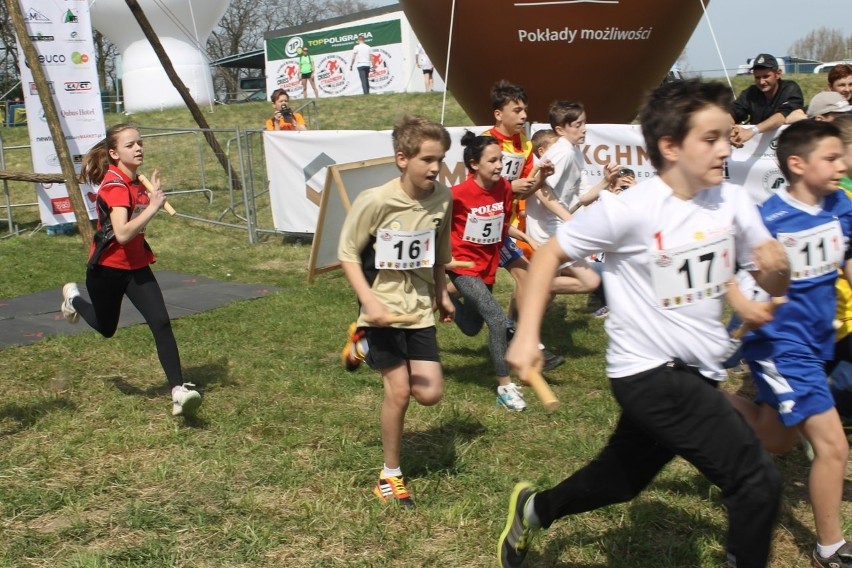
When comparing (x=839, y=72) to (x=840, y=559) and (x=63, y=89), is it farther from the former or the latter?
(x=63, y=89)

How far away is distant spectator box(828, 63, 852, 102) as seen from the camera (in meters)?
7.11

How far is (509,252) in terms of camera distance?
620 centimetres

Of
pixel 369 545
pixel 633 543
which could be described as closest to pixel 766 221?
pixel 633 543

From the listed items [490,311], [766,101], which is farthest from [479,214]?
[766,101]

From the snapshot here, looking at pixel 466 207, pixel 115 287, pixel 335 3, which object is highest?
pixel 335 3

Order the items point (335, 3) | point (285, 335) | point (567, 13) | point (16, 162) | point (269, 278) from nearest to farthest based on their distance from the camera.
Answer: point (285, 335) → point (567, 13) → point (269, 278) → point (16, 162) → point (335, 3)

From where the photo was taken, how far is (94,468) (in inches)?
179

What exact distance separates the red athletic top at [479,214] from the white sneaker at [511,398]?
0.76 m

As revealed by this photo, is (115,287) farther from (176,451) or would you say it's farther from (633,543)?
(633,543)

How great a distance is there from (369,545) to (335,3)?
59.5 metres

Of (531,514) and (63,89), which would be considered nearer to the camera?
(531,514)

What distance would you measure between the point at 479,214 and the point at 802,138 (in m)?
2.46

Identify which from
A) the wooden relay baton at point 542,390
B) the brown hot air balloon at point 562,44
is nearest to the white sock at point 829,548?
the wooden relay baton at point 542,390

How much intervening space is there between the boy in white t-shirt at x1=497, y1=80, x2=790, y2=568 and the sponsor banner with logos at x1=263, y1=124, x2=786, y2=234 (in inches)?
185
